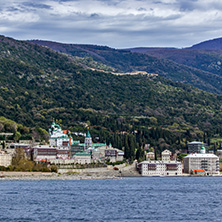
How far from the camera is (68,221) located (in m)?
67.7

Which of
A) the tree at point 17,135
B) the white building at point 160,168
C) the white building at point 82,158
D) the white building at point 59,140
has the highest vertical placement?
the tree at point 17,135

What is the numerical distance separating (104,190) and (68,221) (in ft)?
138

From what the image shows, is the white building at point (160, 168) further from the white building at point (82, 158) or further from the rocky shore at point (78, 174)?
the white building at point (82, 158)

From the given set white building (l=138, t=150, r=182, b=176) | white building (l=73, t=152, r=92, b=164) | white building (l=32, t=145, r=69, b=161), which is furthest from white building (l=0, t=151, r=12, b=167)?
white building (l=138, t=150, r=182, b=176)

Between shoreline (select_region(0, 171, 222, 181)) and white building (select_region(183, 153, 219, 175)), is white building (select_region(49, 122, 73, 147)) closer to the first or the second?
shoreline (select_region(0, 171, 222, 181))

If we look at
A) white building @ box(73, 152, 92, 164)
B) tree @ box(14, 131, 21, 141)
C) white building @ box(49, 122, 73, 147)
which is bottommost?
white building @ box(73, 152, 92, 164)

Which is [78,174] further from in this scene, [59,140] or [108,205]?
[108,205]

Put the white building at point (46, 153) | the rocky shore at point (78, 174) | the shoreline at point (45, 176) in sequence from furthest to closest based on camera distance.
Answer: the white building at point (46, 153) < the rocky shore at point (78, 174) < the shoreline at point (45, 176)

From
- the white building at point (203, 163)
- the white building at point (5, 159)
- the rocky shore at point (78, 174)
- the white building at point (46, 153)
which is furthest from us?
the white building at point (203, 163)

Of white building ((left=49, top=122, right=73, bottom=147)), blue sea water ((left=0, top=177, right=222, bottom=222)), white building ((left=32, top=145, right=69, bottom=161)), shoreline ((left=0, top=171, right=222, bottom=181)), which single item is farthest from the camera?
white building ((left=49, top=122, right=73, bottom=147))

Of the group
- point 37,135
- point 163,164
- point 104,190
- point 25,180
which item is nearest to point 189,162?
point 163,164

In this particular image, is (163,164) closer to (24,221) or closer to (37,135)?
(37,135)

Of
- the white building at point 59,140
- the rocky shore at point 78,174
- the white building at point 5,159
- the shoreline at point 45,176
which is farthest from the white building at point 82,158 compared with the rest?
the white building at point 5,159

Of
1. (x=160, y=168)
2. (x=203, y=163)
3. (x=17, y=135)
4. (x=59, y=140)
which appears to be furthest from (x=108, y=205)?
(x=203, y=163)
